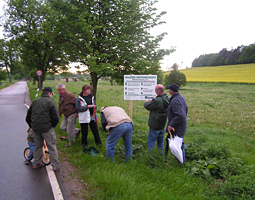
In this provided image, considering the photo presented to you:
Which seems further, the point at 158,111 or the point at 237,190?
the point at 158,111

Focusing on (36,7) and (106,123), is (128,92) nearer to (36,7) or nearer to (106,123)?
(106,123)

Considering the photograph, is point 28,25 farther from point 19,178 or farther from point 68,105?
point 19,178

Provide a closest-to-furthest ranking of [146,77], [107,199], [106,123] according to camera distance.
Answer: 1. [107,199]
2. [106,123]
3. [146,77]

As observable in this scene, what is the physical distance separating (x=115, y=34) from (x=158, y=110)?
5447 mm

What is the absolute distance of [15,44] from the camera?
23750 millimetres

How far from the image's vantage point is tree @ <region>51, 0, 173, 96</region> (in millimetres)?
8492

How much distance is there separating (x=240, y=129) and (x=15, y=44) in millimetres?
25146

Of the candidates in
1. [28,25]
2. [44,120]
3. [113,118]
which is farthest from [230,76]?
[44,120]

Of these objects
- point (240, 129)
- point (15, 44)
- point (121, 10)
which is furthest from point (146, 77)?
point (15, 44)

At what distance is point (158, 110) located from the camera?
504 cm

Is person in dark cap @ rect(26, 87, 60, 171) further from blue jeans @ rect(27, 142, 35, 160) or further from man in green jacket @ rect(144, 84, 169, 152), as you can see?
man in green jacket @ rect(144, 84, 169, 152)

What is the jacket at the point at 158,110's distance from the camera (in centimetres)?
498

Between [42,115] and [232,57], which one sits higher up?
[232,57]

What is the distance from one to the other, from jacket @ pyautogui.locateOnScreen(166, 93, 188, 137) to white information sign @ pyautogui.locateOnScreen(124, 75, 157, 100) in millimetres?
1930
